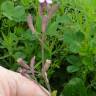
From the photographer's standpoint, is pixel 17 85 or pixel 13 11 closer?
pixel 17 85

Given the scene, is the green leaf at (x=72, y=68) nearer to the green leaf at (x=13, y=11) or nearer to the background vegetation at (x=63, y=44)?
the background vegetation at (x=63, y=44)

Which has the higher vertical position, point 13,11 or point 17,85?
point 13,11

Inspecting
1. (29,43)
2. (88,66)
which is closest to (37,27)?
(29,43)

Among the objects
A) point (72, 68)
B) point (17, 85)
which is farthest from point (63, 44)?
point (17, 85)

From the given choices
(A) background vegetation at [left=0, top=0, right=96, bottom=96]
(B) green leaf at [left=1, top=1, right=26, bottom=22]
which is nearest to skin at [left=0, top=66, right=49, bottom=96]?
(A) background vegetation at [left=0, top=0, right=96, bottom=96]

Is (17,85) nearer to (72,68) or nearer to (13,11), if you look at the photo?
(72,68)

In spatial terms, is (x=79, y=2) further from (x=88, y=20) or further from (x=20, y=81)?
(x=20, y=81)

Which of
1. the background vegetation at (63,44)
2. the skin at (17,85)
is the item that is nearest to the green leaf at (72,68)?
the background vegetation at (63,44)
